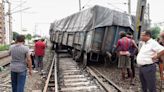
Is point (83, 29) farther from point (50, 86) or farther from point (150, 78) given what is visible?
point (150, 78)

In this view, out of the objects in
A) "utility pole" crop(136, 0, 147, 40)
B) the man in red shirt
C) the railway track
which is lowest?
the railway track

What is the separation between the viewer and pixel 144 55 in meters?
6.21

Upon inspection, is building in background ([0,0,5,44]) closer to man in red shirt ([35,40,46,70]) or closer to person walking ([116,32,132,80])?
man in red shirt ([35,40,46,70])

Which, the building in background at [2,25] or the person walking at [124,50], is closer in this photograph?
the person walking at [124,50]

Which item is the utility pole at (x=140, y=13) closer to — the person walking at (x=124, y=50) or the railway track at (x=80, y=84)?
the person walking at (x=124, y=50)

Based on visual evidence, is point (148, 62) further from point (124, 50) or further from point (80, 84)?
point (80, 84)

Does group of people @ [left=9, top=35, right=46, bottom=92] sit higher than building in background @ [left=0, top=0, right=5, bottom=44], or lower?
lower

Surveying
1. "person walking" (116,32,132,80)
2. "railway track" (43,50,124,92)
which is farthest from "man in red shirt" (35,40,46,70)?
"person walking" (116,32,132,80)

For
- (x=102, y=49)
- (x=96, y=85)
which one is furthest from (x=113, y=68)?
(x=96, y=85)

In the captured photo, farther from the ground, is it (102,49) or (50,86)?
(102,49)

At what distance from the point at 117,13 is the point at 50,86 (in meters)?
6.11

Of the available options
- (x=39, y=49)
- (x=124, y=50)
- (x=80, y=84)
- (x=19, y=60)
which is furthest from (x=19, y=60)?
(x=39, y=49)

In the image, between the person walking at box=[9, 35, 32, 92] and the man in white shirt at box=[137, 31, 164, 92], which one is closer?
the man in white shirt at box=[137, 31, 164, 92]

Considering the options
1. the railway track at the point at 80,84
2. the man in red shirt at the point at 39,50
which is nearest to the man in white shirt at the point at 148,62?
the railway track at the point at 80,84
